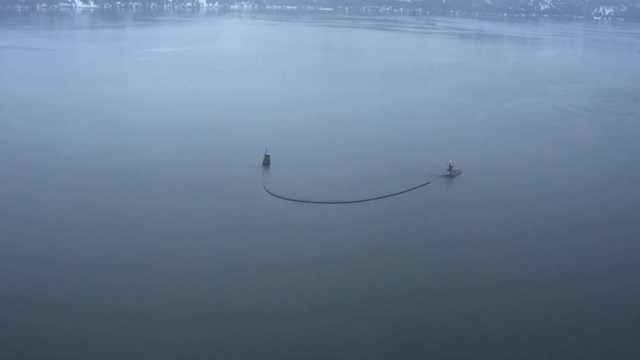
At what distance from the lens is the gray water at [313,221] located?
5.01m

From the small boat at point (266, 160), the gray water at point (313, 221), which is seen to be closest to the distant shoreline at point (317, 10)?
the gray water at point (313, 221)

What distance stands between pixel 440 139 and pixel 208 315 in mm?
5584

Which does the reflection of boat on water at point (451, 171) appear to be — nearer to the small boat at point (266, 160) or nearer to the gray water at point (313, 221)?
the gray water at point (313, 221)

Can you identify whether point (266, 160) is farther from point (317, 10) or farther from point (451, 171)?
point (317, 10)

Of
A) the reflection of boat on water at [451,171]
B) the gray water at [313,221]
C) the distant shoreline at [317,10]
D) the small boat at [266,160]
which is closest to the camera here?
the gray water at [313,221]

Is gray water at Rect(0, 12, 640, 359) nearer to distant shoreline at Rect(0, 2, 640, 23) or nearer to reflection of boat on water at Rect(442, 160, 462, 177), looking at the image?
reflection of boat on water at Rect(442, 160, 462, 177)

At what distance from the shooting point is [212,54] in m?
18.8

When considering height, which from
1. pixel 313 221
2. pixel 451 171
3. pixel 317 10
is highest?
pixel 317 10

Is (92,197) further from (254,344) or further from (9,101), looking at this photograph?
(9,101)

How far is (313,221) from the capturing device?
687 centimetres

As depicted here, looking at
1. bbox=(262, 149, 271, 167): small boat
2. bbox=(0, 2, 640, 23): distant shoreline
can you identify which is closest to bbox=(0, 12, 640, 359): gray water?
bbox=(262, 149, 271, 167): small boat

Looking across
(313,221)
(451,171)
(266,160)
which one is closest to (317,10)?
(266,160)

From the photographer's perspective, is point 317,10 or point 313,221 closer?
point 313,221

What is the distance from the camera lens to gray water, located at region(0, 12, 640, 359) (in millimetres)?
5008
